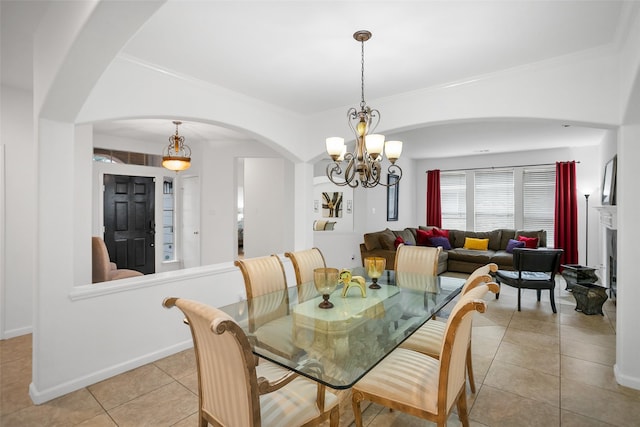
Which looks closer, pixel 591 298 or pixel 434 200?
pixel 591 298

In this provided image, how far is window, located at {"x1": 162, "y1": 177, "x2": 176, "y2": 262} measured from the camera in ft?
21.4

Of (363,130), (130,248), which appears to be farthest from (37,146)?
(130,248)

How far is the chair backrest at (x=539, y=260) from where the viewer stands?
411 centimetres

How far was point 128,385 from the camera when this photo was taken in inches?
97.2

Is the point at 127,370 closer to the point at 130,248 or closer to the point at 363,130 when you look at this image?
the point at 363,130

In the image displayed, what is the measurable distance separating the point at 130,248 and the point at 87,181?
2597 mm

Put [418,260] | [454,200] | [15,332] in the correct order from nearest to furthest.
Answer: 1. [418,260]
2. [15,332]
3. [454,200]

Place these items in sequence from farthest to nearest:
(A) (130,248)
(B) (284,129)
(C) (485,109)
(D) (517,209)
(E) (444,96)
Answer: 1. (D) (517,209)
2. (A) (130,248)
3. (B) (284,129)
4. (E) (444,96)
5. (C) (485,109)

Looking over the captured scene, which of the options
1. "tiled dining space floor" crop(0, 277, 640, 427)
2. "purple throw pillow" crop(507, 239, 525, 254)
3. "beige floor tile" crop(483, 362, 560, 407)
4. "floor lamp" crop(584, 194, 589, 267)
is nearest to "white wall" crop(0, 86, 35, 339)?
"tiled dining space floor" crop(0, 277, 640, 427)

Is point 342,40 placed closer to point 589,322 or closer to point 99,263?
point 99,263

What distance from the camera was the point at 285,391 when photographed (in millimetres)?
1550

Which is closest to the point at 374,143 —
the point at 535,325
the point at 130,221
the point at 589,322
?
the point at 535,325

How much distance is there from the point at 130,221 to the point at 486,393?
5945 mm

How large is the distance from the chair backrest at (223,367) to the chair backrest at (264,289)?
51cm
